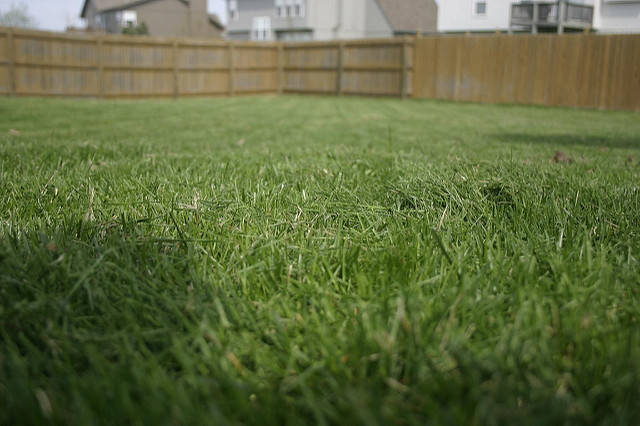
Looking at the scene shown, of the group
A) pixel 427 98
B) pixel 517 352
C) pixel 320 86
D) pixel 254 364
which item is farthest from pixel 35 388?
pixel 320 86

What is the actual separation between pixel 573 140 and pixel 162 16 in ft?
165

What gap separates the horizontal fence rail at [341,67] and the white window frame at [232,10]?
2664cm

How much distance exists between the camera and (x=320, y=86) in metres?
22.2

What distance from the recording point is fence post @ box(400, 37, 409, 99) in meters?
20.0

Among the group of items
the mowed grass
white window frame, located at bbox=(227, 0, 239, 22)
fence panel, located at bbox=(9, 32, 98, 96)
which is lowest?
the mowed grass

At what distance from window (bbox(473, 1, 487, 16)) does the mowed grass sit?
39199 mm

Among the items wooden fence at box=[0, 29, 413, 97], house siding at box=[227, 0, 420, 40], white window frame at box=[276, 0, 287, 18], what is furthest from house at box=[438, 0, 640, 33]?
wooden fence at box=[0, 29, 413, 97]

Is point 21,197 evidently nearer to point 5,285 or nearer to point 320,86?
point 5,285

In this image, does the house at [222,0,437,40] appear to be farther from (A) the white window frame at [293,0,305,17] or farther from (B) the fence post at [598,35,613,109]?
(B) the fence post at [598,35,613,109]

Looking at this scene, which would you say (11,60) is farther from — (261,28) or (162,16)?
(162,16)

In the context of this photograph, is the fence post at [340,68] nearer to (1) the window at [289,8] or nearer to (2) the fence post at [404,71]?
(2) the fence post at [404,71]

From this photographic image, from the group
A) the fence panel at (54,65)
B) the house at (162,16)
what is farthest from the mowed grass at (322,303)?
the house at (162,16)

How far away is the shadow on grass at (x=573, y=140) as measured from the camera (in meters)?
7.02

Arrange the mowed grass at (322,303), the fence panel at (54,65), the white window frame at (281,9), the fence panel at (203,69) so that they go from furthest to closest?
the white window frame at (281,9), the fence panel at (203,69), the fence panel at (54,65), the mowed grass at (322,303)
